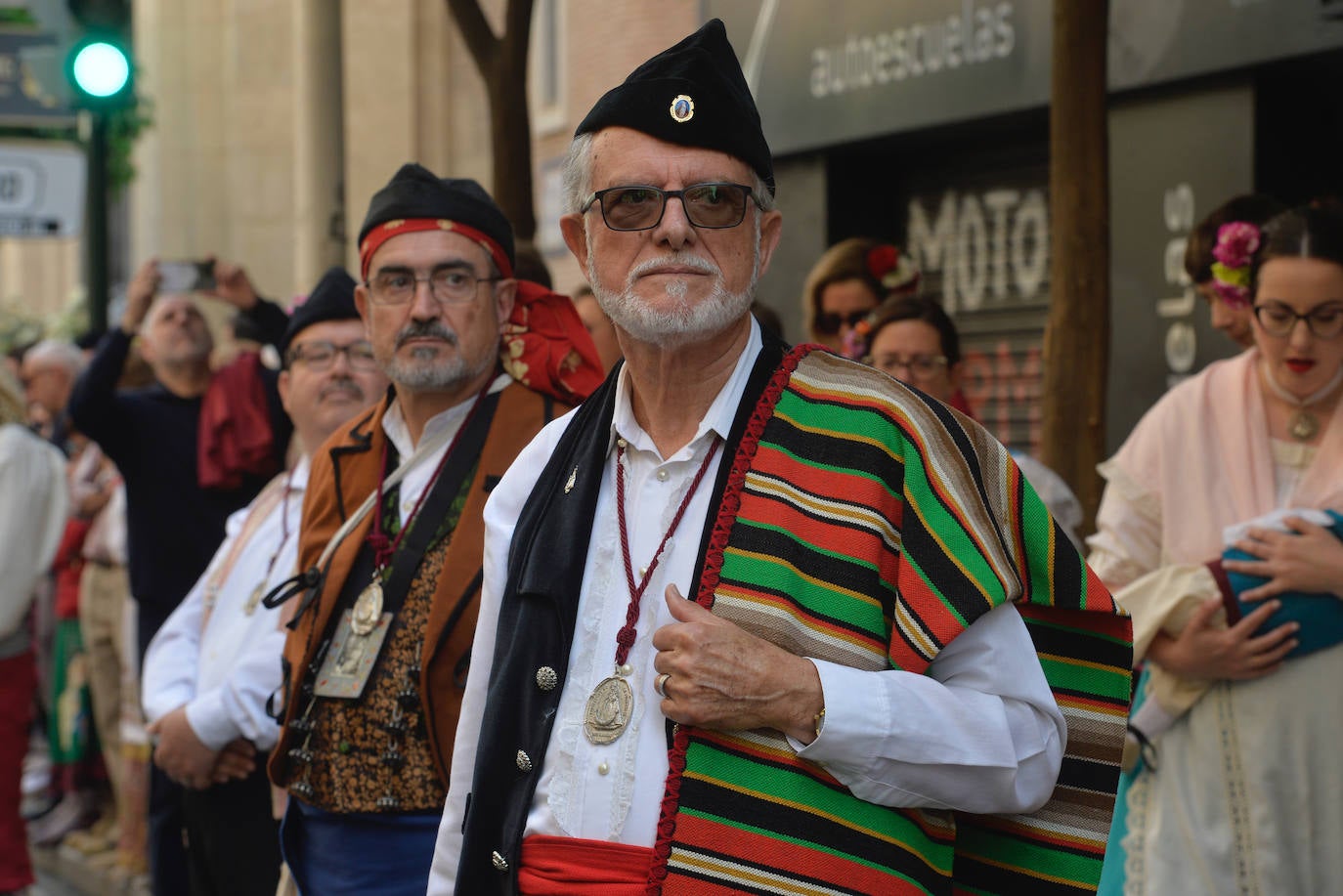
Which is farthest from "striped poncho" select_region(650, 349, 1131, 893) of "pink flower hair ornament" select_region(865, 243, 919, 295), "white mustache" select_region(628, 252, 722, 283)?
"pink flower hair ornament" select_region(865, 243, 919, 295)

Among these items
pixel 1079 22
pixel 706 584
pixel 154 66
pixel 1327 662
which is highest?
pixel 154 66

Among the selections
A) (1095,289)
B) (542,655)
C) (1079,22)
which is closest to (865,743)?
(542,655)

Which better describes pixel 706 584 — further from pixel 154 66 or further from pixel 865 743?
pixel 154 66

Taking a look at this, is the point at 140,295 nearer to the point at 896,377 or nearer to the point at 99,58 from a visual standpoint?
the point at 99,58

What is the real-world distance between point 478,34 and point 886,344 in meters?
2.58

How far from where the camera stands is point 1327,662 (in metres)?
4.11

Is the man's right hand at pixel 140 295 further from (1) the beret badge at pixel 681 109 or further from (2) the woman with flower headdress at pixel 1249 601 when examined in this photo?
(1) the beret badge at pixel 681 109

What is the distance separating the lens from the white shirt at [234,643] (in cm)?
447

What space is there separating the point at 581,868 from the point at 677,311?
0.94 m

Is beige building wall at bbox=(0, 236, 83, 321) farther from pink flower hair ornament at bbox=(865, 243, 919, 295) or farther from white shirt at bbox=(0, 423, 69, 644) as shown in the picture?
pink flower hair ornament at bbox=(865, 243, 919, 295)

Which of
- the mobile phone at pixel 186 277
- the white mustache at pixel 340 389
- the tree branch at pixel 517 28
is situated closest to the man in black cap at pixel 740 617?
the white mustache at pixel 340 389

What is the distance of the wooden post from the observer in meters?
4.92

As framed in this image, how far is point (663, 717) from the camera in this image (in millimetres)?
2600

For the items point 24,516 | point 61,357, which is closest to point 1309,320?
point 24,516
